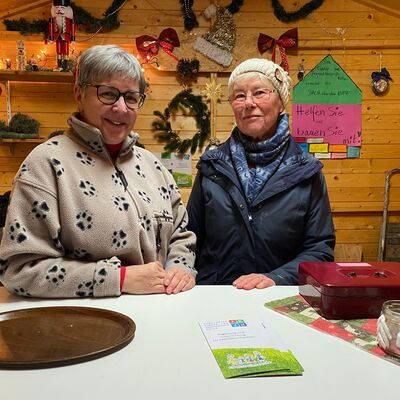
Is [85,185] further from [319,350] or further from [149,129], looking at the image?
[149,129]

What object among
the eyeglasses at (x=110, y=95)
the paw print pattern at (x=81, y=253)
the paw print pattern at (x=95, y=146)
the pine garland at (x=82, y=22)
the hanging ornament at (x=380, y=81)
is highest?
the pine garland at (x=82, y=22)

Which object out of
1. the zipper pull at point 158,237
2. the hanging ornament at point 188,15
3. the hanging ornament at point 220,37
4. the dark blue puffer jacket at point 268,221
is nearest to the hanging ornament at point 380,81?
the hanging ornament at point 220,37

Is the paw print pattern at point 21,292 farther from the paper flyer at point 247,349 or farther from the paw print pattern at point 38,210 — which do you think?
the paper flyer at point 247,349

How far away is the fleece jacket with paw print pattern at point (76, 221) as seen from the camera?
1.23 meters

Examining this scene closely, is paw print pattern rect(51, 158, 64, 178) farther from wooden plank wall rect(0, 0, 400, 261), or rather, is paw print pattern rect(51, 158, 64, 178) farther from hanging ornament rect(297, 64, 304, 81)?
hanging ornament rect(297, 64, 304, 81)

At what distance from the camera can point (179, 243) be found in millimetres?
1648

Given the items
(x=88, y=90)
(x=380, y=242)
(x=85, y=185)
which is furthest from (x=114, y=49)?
(x=380, y=242)

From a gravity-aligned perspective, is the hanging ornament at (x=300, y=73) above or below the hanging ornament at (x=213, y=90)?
above

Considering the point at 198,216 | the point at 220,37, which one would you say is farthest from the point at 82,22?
the point at 198,216

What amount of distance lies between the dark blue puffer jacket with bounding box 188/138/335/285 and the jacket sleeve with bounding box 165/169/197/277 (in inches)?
8.7

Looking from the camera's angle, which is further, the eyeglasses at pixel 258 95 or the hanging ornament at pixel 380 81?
the hanging ornament at pixel 380 81

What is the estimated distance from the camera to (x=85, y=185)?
133 cm

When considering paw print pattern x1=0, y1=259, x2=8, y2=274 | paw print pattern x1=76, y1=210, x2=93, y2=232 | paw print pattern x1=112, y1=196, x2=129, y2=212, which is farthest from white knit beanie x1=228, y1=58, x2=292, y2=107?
paw print pattern x1=0, y1=259, x2=8, y2=274

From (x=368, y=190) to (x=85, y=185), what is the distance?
310 cm
